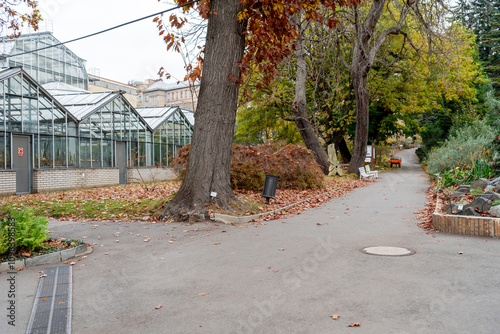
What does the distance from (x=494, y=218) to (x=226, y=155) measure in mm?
6373

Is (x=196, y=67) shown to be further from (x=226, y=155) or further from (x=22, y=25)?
(x=22, y=25)

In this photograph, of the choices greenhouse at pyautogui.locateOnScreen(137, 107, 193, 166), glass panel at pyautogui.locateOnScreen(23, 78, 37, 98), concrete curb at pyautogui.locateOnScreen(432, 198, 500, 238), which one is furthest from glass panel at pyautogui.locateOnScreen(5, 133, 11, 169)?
concrete curb at pyautogui.locateOnScreen(432, 198, 500, 238)

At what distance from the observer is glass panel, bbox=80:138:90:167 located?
76.5 feet

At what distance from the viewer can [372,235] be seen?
8195 millimetres

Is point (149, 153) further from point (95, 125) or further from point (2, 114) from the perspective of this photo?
point (2, 114)

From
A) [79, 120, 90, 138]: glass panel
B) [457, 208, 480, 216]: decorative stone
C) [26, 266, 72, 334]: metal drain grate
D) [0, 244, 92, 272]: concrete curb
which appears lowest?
[26, 266, 72, 334]: metal drain grate

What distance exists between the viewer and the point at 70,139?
22469 millimetres

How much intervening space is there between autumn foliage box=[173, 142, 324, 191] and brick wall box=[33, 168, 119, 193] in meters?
9.21

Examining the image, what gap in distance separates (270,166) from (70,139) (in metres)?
12.7

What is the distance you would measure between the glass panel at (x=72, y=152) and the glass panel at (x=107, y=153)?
2549mm

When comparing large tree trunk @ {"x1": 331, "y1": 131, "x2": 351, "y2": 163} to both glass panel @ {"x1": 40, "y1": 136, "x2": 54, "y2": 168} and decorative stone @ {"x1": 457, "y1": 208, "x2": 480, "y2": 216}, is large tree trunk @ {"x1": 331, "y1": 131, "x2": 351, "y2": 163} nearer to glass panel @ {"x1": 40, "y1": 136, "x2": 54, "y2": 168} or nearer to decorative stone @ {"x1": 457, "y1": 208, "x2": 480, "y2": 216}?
glass panel @ {"x1": 40, "y1": 136, "x2": 54, "y2": 168}

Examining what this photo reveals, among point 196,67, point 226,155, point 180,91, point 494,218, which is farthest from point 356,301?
point 180,91

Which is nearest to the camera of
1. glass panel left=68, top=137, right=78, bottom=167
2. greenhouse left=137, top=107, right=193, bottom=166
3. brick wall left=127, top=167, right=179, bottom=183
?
glass panel left=68, top=137, right=78, bottom=167

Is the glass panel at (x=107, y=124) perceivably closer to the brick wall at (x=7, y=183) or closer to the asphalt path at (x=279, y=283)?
the brick wall at (x=7, y=183)
